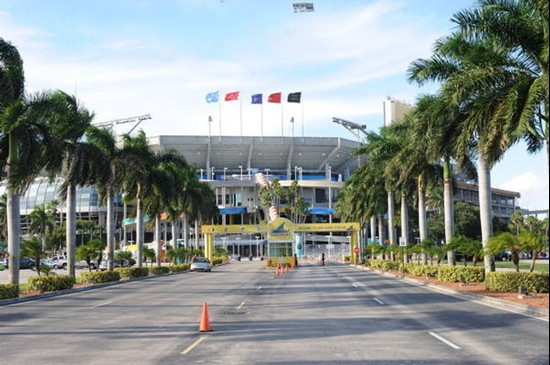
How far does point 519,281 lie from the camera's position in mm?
23312

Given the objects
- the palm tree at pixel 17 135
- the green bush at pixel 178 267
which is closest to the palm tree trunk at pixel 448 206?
the palm tree at pixel 17 135

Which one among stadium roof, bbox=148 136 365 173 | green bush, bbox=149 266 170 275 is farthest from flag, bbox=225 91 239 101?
green bush, bbox=149 266 170 275

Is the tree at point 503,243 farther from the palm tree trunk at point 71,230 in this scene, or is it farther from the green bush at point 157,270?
the green bush at point 157,270

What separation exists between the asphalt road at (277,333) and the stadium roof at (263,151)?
111490mm

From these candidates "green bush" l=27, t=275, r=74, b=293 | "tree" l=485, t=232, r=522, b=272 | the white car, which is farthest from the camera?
the white car

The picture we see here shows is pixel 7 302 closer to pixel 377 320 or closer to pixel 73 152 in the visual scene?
pixel 73 152

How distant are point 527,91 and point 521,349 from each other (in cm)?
1051

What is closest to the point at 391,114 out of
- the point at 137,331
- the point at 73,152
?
the point at 73,152

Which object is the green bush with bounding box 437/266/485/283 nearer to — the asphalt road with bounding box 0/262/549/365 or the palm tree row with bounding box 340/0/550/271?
the palm tree row with bounding box 340/0/550/271

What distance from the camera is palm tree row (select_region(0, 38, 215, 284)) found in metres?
26.0

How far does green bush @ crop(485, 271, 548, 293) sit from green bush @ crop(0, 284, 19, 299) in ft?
61.8

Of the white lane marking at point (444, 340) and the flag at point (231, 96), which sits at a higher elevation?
the flag at point (231, 96)

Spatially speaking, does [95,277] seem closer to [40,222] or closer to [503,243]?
[503,243]

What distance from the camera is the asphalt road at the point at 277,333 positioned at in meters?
11.0
